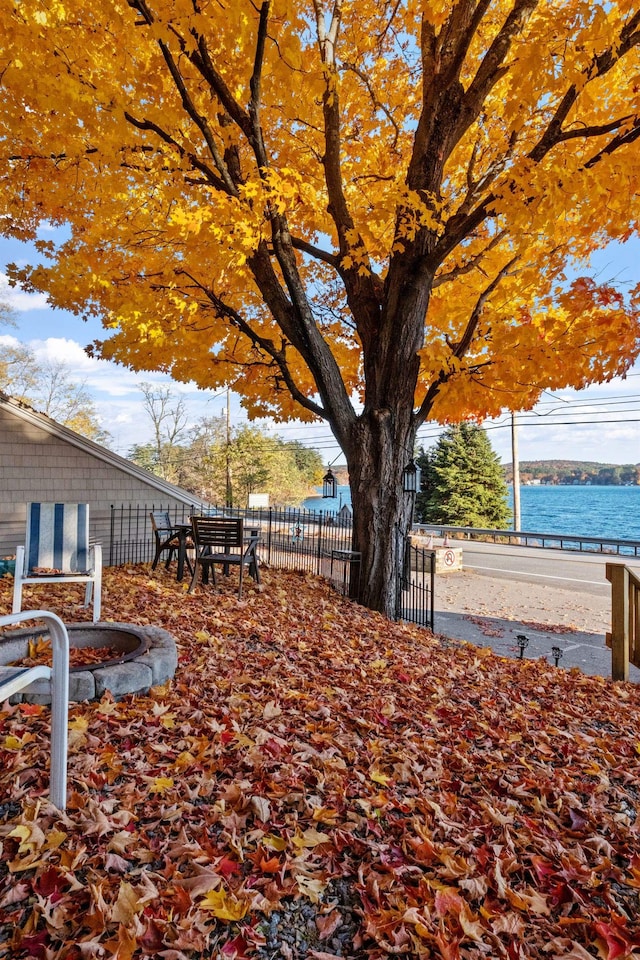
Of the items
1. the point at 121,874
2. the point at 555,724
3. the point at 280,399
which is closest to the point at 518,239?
the point at 280,399

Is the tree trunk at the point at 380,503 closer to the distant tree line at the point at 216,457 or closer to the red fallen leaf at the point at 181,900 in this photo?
the red fallen leaf at the point at 181,900


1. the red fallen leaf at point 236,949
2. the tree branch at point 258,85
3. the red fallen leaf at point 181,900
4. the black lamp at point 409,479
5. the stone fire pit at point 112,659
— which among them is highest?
the tree branch at point 258,85

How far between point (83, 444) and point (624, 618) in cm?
877

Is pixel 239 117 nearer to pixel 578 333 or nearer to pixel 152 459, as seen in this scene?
pixel 578 333

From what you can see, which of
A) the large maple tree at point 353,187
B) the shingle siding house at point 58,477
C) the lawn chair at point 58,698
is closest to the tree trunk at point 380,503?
the large maple tree at point 353,187

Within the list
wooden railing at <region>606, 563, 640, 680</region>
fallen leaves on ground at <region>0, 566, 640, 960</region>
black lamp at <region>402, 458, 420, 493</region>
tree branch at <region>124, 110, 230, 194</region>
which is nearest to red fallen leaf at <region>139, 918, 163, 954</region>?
fallen leaves on ground at <region>0, 566, 640, 960</region>

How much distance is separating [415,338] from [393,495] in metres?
1.92

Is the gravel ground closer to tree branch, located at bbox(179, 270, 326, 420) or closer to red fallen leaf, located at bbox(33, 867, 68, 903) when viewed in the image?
tree branch, located at bbox(179, 270, 326, 420)

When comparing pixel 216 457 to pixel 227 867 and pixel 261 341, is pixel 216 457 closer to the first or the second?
pixel 261 341

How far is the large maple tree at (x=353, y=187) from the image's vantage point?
184 inches

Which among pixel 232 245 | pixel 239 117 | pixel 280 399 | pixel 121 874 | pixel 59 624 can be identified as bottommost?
pixel 121 874

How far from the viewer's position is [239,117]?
536cm

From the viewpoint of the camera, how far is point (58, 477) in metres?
9.31

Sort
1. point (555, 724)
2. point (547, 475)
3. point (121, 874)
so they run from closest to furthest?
point (121, 874) < point (555, 724) < point (547, 475)
